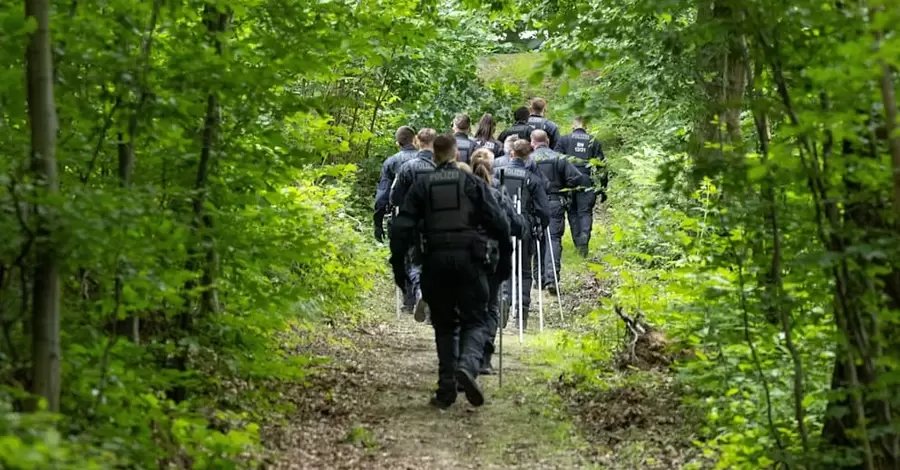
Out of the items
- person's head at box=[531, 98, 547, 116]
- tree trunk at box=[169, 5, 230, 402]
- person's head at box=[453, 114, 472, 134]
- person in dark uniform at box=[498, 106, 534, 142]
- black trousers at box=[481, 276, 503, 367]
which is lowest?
black trousers at box=[481, 276, 503, 367]

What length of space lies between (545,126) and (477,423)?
8820 millimetres

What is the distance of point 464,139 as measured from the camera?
13.7 metres

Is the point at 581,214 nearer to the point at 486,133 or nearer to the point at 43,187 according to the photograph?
the point at 486,133

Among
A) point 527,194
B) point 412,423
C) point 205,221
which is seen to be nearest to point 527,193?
point 527,194

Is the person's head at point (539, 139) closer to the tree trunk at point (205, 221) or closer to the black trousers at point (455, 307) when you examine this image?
the black trousers at point (455, 307)

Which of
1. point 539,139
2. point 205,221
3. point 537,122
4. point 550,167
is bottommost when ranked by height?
point 205,221

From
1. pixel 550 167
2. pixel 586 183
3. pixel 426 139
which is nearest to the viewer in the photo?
pixel 426 139

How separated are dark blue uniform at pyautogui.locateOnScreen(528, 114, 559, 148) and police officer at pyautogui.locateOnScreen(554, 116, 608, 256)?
94 millimetres

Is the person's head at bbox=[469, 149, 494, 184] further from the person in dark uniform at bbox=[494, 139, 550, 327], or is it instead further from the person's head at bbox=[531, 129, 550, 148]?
the person's head at bbox=[531, 129, 550, 148]

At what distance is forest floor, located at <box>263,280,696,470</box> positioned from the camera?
23.4 feet

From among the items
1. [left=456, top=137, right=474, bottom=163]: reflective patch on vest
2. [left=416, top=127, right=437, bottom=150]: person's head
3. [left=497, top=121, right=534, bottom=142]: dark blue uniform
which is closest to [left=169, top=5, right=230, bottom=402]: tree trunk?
[left=416, top=127, right=437, bottom=150]: person's head

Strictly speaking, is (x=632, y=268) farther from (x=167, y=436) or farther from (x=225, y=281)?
(x=167, y=436)

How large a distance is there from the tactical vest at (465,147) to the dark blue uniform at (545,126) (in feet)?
8.48

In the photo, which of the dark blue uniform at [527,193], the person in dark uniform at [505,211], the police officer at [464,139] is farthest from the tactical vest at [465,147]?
the person in dark uniform at [505,211]
